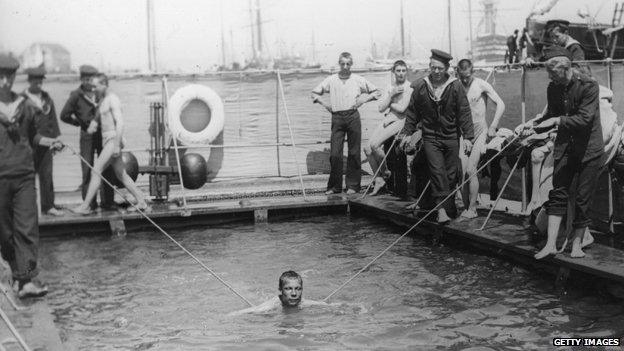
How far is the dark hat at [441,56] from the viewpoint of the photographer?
9406mm

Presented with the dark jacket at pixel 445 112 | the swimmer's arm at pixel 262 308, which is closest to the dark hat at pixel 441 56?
the dark jacket at pixel 445 112

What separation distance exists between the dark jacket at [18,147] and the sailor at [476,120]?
5829 mm

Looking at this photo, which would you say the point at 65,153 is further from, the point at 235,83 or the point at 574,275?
the point at 574,275

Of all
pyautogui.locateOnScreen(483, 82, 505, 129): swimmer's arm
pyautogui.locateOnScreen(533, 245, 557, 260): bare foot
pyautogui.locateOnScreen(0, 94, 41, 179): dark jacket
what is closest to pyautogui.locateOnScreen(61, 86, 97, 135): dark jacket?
pyautogui.locateOnScreen(0, 94, 41, 179): dark jacket

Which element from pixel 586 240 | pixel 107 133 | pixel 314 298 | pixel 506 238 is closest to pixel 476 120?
pixel 506 238

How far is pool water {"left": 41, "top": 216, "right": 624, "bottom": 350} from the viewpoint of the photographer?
621 cm

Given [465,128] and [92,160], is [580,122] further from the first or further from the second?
[92,160]

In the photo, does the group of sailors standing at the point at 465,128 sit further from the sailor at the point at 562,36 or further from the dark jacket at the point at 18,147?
the dark jacket at the point at 18,147

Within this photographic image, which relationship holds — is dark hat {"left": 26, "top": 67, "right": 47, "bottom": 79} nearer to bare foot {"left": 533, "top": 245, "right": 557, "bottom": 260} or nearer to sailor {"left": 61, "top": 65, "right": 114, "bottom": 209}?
sailor {"left": 61, "top": 65, "right": 114, "bottom": 209}

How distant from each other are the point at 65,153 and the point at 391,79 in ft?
23.0

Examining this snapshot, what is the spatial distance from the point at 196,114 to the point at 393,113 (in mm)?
4398

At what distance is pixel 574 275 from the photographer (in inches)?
292

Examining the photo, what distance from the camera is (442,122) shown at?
9.70 m

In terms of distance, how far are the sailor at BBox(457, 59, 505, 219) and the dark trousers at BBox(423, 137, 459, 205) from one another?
42cm
